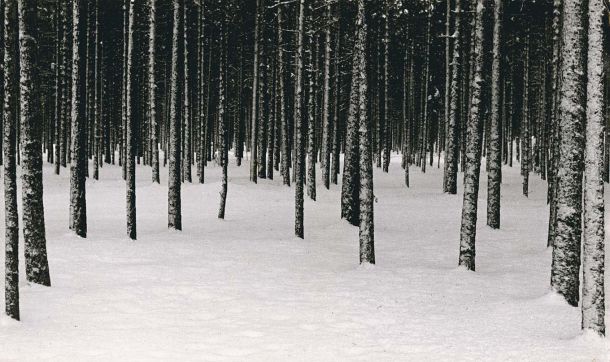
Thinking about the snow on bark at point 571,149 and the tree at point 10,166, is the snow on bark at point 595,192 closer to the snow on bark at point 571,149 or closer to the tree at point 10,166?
the snow on bark at point 571,149

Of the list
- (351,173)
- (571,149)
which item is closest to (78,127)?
(351,173)

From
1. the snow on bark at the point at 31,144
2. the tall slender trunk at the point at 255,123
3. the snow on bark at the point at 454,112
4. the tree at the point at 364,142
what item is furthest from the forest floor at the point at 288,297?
the tall slender trunk at the point at 255,123

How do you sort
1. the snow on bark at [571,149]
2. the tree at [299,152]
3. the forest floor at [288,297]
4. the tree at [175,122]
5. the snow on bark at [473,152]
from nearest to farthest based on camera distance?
the forest floor at [288,297]
the snow on bark at [571,149]
the snow on bark at [473,152]
the tree at [299,152]
the tree at [175,122]

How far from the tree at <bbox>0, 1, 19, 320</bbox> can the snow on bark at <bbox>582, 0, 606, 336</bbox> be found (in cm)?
801

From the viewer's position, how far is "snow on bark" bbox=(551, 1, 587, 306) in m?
9.34

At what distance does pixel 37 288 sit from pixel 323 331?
517cm

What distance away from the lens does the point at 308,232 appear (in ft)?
60.8

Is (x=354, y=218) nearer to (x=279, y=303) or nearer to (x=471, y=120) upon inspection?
(x=471, y=120)

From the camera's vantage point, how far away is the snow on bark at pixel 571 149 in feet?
30.7

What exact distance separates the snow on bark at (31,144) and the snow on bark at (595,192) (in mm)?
8332

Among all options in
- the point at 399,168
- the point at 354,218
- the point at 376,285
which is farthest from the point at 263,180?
the point at 376,285

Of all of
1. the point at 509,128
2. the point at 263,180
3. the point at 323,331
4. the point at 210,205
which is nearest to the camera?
the point at 323,331

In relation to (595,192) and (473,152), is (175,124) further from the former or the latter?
(595,192)

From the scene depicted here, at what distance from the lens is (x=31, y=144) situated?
9289 mm
